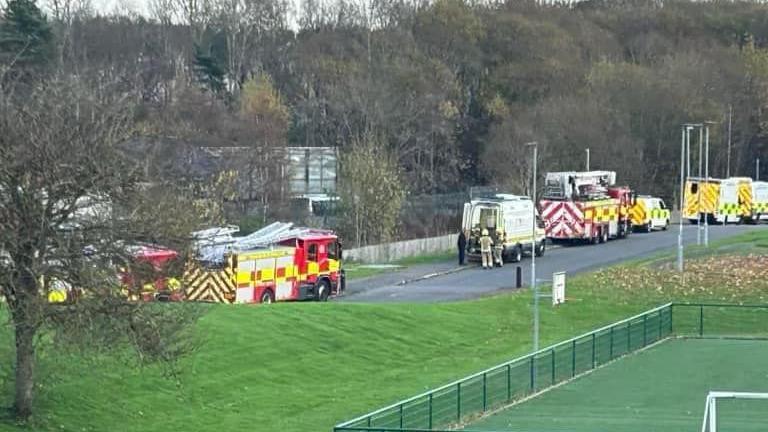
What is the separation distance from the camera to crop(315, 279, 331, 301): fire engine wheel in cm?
4994

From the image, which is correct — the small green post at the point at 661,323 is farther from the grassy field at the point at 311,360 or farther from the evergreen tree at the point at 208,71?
the evergreen tree at the point at 208,71

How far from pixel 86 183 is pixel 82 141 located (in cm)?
81

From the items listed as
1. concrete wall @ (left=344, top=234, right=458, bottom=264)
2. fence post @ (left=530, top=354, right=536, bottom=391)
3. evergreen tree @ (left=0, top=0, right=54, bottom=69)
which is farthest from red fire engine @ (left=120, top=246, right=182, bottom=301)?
evergreen tree @ (left=0, top=0, right=54, bottom=69)

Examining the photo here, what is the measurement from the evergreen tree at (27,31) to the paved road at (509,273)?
3181 centimetres

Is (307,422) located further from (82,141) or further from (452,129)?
(452,129)

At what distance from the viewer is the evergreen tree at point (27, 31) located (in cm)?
8031

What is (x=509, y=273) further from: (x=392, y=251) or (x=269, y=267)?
(x=269, y=267)

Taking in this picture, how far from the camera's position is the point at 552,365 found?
3550cm

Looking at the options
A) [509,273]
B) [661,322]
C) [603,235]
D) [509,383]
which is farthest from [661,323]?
[603,235]

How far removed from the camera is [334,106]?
10112 centimetres

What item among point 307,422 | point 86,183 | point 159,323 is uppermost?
point 86,183

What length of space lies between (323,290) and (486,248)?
11.9m

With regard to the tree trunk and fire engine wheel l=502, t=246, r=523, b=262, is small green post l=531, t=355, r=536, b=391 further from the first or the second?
fire engine wheel l=502, t=246, r=523, b=262

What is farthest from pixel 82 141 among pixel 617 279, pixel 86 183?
pixel 617 279
